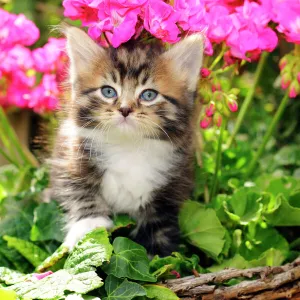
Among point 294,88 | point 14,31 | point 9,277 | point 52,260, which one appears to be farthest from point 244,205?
point 14,31

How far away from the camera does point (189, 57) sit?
1.48 meters

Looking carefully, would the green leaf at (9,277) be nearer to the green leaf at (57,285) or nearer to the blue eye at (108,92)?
the green leaf at (57,285)

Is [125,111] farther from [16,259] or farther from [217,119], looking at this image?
[16,259]

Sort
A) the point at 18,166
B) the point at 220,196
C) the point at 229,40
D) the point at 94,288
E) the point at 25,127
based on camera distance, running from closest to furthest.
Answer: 1. the point at 94,288
2. the point at 229,40
3. the point at 220,196
4. the point at 18,166
5. the point at 25,127

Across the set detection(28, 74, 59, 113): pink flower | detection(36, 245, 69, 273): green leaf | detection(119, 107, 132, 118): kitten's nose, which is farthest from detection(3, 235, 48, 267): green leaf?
detection(28, 74, 59, 113): pink flower

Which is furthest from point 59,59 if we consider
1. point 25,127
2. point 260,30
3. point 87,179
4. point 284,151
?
point 25,127

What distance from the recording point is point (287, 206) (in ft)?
5.11

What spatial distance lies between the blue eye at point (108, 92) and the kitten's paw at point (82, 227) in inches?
12.9

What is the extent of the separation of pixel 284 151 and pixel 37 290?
54.4 inches

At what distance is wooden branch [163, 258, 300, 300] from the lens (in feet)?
4.39

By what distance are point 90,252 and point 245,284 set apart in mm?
373

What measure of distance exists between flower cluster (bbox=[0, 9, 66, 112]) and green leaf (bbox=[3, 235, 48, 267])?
1.88ft

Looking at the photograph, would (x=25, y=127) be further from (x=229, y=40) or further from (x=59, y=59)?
(x=229, y=40)

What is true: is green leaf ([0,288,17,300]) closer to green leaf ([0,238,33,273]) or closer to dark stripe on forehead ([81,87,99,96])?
green leaf ([0,238,33,273])
